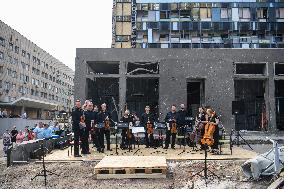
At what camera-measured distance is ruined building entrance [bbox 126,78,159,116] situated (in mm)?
26141

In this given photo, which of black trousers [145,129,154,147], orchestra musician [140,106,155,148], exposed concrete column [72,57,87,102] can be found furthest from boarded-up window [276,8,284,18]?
orchestra musician [140,106,155,148]

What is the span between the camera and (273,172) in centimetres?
881

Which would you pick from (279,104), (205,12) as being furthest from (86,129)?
(205,12)

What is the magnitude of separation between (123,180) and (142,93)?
17058 millimetres

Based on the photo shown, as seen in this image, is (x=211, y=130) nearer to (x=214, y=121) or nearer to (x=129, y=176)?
(x=214, y=121)

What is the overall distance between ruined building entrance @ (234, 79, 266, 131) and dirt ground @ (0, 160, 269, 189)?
15.0 meters

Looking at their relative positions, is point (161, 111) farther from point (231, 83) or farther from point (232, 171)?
point (232, 171)

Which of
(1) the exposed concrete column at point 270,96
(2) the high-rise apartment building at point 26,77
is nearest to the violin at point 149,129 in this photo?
(1) the exposed concrete column at point 270,96

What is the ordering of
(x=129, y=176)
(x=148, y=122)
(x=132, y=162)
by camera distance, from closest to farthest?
1. (x=129, y=176)
2. (x=132, y=162)
3. (x=148, y=122)

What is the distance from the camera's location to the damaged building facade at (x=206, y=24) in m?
49.0

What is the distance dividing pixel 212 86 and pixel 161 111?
358 centimetres

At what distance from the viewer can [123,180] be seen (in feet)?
31.0

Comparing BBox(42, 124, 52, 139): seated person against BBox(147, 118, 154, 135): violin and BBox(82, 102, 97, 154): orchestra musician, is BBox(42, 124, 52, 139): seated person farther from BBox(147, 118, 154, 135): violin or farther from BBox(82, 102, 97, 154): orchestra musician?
BBox(147, 118, 154, 135): violin

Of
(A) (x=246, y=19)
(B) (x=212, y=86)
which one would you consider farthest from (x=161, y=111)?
(A) (x=246, y=19)
